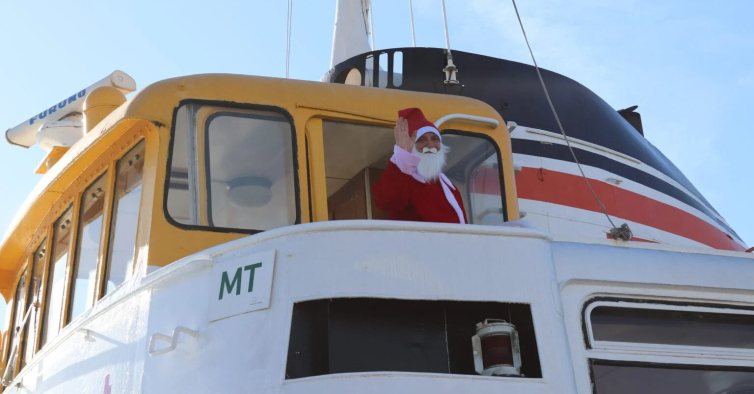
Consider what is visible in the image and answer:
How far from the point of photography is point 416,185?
4.71 metres

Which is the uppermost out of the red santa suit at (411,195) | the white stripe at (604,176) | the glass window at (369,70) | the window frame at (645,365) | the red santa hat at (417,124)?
the glass window at (369,70)

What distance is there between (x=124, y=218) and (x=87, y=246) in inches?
20.6

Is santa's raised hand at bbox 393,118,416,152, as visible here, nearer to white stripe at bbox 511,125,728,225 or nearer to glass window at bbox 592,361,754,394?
glass window at bbox 592,361,754,394

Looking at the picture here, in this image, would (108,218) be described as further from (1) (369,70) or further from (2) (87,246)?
(1) (369,70)

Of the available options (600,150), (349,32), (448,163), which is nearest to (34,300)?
(448,163)

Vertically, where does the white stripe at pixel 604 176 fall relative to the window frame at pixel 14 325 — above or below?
above

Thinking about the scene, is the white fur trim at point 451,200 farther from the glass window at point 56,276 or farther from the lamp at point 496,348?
the glass window at point 56,276

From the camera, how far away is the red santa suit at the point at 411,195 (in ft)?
15.4

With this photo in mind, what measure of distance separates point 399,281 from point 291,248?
477 mm

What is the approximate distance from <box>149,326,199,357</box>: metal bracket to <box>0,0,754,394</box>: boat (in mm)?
11

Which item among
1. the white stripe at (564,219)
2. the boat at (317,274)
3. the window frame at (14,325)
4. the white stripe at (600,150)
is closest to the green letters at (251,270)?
the boat at (317,274)

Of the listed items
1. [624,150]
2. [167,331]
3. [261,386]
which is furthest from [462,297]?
[624,150]

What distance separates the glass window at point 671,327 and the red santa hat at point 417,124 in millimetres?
1257

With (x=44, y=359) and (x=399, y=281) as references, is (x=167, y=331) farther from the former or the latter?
(x=44, y=359)
